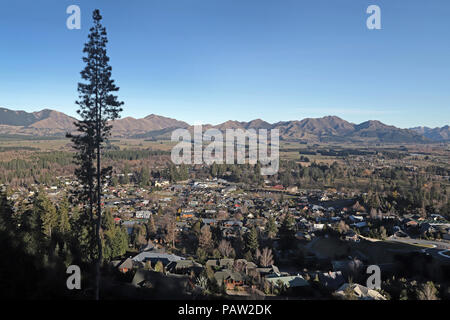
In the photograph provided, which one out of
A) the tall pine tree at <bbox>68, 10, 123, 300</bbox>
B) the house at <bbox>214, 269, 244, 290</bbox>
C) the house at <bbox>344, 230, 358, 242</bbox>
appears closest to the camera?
the tall pine tree at <bbox>68, 10, 123, 300</bbox>

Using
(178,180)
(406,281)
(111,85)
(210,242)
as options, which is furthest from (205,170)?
(111,85)

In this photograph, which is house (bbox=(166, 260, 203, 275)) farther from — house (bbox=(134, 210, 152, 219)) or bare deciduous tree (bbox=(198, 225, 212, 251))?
house (bbox=(134, 210, 152, 219))

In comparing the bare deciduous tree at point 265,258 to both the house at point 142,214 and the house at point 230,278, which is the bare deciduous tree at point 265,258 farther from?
the house at point 142,214

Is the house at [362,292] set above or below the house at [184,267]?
above

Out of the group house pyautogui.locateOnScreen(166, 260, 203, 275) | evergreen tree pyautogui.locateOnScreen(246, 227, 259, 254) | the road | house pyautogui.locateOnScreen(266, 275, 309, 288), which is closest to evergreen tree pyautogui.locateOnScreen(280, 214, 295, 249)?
evergreen tree pyautogui.locateOnScreen(246, 227, 259, 254)

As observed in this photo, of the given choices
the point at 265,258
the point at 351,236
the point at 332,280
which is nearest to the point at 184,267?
the point at 265,258

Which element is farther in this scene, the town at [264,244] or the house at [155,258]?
the house at [155,258]

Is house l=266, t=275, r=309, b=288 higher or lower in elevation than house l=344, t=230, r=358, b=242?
higher

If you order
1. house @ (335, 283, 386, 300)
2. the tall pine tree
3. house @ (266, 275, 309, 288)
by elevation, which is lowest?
house @ (266, 275, 309, 288)

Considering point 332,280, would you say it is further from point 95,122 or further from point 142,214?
point 142,214

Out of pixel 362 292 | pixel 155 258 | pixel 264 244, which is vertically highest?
pixel 362 292

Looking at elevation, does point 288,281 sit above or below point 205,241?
above

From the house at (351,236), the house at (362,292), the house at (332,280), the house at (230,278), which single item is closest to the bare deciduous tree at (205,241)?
the house at (230,278)
